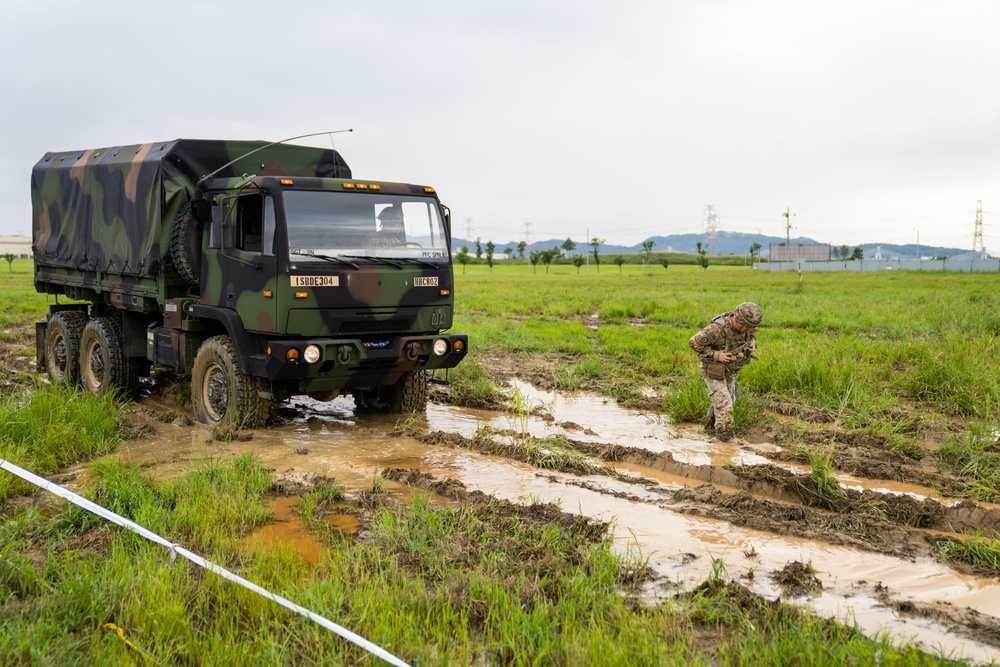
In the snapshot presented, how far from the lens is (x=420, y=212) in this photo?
8.49 metres

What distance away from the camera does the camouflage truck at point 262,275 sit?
7.71 m

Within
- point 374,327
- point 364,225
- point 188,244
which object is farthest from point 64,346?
point 364,225

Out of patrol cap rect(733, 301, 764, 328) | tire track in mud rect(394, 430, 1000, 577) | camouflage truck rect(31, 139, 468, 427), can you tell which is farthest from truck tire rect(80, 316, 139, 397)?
patrol cap rect(733, 301, 764, 328)

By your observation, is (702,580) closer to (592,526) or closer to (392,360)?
(592,526)

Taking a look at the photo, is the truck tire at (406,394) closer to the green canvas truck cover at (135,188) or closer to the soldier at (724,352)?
the green canvas truck cover at (135,188)

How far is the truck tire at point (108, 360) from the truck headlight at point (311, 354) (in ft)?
11.4

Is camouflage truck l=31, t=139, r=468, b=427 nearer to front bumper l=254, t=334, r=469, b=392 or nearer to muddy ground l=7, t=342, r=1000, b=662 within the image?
front bumper l=254, t=334, r=469, b=392

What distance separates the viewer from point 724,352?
8078 mm

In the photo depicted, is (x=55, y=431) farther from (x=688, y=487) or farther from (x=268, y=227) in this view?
(x=688, y=487)

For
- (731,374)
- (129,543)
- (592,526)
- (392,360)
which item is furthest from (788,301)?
(129,543)

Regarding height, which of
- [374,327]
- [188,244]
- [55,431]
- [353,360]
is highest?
[188,244]

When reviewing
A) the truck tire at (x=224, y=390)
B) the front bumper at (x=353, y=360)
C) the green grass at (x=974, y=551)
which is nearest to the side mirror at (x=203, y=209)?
the truck tire at (x=224, y=390)

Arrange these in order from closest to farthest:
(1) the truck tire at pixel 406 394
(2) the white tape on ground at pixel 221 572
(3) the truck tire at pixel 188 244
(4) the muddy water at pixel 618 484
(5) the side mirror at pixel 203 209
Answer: (2) the white tape on ground at pixel 221 572, (4) the muddy water at pixel 618 484, (5) the side mirror at pixel 203 209, (3) the truck tire at pixel 188 244, (1) the truck tire at pixel 406 394

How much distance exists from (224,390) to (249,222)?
1767 mm
